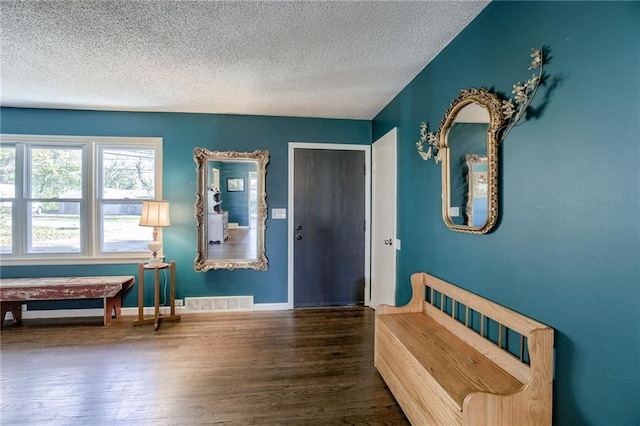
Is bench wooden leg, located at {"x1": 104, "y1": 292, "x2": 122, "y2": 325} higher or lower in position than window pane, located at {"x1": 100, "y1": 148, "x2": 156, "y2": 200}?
lower

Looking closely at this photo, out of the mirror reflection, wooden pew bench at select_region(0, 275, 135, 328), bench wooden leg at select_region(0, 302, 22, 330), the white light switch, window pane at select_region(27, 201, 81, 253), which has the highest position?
the mirror reflection

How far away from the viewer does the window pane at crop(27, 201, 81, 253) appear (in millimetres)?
3383

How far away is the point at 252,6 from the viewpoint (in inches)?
64.2

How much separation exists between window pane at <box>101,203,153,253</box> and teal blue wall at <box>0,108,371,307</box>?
247 mm

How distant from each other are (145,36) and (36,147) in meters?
2.66

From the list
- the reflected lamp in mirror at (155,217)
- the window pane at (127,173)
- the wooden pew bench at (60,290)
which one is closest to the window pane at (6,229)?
the wooden pew bench at (60,290)

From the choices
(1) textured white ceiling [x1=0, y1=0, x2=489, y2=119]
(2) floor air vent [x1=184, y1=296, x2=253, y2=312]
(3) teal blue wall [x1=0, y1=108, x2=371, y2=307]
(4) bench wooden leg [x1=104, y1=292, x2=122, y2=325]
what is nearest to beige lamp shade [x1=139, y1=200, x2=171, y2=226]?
(3) teal blue wall [x1=0, y1=108, x2=371, y2=307]

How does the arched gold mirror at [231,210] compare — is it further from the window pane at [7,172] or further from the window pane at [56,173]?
the window pane at [7,172]

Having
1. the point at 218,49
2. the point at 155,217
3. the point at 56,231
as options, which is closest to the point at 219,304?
the point at 155,217

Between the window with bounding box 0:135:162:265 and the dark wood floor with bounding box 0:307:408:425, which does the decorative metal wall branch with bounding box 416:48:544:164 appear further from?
the window with bounding box 0:135:162:265

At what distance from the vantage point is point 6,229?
10.9ft

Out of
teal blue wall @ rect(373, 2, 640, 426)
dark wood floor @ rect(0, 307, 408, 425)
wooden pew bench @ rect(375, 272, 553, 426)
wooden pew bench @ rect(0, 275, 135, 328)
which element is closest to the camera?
teal blue wall @ rect(373, 2, 640, 426)

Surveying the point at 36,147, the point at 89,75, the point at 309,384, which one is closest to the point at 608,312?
the point at 309,384

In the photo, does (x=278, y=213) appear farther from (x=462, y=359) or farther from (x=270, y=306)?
(x=462, y=359)
